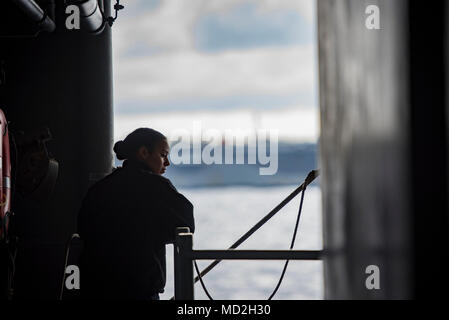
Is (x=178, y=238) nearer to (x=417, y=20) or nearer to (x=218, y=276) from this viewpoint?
(x=417, y=20)

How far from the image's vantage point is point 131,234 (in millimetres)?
2100

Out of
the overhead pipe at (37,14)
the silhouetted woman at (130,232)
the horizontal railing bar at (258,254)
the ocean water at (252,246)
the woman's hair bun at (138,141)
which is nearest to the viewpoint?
the horizontal railing bar at (258,254)

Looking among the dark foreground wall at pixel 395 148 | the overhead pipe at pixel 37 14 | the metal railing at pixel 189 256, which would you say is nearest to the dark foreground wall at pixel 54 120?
the overhead pipe at pixel 37 14

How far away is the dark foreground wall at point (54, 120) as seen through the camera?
3.20 meters

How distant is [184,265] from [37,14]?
1.71 meters

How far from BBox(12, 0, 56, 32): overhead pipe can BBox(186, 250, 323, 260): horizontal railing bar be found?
1.61 metres

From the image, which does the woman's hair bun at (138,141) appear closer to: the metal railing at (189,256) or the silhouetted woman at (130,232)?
the silhouetted woman at (130,232)

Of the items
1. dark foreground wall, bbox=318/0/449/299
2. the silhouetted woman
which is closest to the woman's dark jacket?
the silhouetted woman

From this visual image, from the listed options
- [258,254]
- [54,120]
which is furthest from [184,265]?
[54,120]

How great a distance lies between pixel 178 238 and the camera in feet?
6.22

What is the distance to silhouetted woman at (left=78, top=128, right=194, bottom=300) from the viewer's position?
2.09 m

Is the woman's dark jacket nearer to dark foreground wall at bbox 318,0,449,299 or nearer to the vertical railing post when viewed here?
the vertical railing post

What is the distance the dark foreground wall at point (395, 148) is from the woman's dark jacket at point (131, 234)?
52.7 inches

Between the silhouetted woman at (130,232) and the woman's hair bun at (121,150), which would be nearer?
the silhouetted woman at (130,232)
